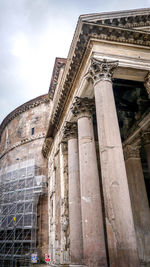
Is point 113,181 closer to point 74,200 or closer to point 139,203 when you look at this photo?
point 74,200

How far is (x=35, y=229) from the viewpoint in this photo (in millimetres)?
14391

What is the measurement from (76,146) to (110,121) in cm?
421

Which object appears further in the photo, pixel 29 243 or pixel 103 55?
pixel 29 243

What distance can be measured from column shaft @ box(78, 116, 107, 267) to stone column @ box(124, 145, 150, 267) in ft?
13.4

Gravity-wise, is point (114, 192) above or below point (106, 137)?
below

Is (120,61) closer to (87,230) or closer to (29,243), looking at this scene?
(87,230)

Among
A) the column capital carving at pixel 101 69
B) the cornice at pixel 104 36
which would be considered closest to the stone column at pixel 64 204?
the cornice at pixel 104 36

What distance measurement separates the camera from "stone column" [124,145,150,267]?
9.37m

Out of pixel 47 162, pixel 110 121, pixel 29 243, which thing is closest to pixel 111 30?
pixel 110 121

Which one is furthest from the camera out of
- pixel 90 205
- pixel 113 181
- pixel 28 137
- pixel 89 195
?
pixel 28 137

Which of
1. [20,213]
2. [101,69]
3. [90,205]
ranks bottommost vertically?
[90,205]

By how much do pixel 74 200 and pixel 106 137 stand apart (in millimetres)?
4277

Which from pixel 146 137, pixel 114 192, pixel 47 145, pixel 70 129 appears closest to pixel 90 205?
pixel 114 192

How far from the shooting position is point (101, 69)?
6773 mm
